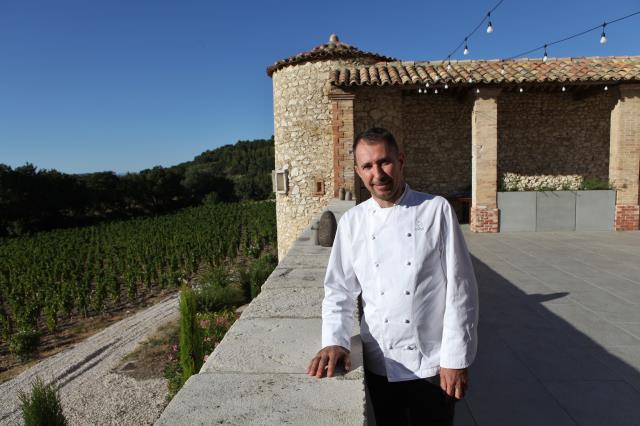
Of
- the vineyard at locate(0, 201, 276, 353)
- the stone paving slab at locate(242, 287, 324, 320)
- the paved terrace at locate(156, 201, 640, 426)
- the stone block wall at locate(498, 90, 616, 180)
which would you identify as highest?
the stone block wall at locate(498, 90, 616, 180)

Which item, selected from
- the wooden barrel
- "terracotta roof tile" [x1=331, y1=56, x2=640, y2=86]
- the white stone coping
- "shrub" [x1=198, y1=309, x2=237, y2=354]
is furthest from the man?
"terracotta roof tile" [x1=331, y1=56, x2=640, y2=86]

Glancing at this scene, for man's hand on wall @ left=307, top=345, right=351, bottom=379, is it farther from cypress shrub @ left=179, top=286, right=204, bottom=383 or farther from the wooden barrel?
cypress shrub @ left=179, top=286, right=204, bottom=383

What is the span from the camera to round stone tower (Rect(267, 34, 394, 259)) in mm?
10391

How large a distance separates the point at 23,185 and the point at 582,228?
3738cm

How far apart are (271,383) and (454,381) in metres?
0.67

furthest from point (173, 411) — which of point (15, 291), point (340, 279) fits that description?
point (15, 291)

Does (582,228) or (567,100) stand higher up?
(567,100)

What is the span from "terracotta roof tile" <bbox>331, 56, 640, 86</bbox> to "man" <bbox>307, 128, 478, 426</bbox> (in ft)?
26.1

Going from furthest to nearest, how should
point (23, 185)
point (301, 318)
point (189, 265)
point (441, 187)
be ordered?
1. point (23, 185)
2. point (189, 265)
3. point (441, 187)
4. point (301, 318)

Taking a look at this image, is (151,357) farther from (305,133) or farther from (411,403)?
(411,403)

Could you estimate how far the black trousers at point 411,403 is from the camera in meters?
1.53

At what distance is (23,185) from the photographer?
1273 inches

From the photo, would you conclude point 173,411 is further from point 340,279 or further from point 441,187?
point 441,187

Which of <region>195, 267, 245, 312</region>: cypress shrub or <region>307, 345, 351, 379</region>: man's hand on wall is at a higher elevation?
<region>307, 345, 351, 379</region>: man's hand on wall
